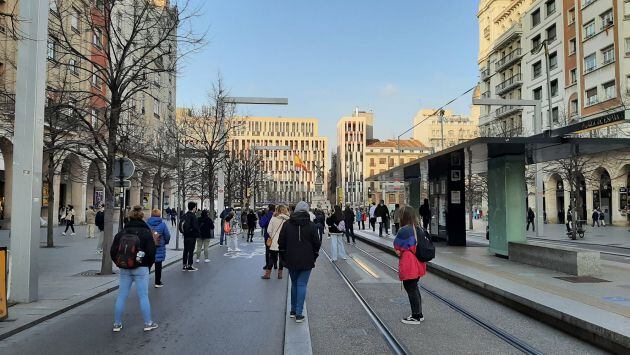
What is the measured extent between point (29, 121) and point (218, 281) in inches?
215

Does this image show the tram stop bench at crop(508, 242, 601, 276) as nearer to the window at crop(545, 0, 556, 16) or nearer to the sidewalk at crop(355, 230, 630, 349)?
the sidewalk at crop(355, 230, 630, 349)

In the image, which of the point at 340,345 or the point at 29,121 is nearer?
A: the point at 340,345

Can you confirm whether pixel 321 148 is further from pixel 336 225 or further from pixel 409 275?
pixel 409 275

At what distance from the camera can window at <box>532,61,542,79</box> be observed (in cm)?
5177

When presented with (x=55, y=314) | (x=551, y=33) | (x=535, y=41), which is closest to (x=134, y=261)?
(x=55, y=314)

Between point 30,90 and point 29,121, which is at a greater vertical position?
point 30,90

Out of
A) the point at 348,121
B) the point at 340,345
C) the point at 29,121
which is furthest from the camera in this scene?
the point at 348,121

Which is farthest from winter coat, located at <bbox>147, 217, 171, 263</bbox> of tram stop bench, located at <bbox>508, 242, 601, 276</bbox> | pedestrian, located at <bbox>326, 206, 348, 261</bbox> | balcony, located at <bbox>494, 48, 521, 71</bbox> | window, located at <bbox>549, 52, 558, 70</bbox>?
balcony, located at <bbox>494, 48, 521, 71</bbox>

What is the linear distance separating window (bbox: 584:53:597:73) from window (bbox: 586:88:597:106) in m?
1.69

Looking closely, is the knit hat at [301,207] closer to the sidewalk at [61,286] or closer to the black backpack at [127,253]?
the black backpack at [127,253]

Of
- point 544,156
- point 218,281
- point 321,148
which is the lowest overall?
point 218,281

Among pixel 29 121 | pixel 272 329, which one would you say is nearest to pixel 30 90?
pixel 29 121

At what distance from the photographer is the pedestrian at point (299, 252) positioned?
24.8 ft

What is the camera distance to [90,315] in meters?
8.39
